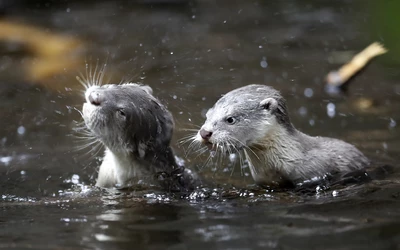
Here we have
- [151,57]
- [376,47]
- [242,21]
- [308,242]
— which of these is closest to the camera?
[308,242]

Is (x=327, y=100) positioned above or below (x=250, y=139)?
above

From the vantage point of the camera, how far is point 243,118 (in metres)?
3.93

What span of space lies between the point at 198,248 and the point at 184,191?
4.44 feet

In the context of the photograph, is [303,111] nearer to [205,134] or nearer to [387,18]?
[205,134]

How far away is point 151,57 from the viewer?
7.13m

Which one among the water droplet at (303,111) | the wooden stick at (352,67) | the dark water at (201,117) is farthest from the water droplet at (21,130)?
the wooden stick at (352,67)

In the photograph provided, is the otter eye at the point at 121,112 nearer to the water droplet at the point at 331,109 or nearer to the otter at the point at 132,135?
the otter at the point at 132,135

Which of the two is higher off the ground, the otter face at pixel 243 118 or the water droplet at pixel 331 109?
the water droplet at pixel 331 109

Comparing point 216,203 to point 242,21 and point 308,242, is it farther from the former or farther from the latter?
point 242,21

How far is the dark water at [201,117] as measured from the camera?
3.02 metres

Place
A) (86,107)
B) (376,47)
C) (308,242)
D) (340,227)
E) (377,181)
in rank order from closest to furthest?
1. (308,242)
2. (340,227)
3. (86,107)
4. (377,181)
5. (376,47)

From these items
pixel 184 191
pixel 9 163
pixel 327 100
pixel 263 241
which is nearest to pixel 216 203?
pixel 184 191

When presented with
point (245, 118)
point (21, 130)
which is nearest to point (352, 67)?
point (245, 118)

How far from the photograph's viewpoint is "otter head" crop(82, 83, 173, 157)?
3754 mm
